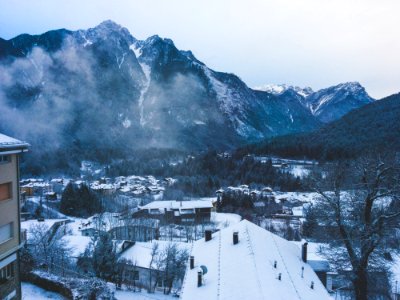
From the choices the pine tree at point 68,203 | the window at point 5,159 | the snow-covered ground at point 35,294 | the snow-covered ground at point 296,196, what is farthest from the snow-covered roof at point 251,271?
the snow-covered ground at point 296,196

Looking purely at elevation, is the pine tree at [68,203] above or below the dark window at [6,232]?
below

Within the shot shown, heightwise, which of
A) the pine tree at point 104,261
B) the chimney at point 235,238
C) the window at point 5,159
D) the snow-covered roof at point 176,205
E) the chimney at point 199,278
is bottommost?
the snow-covered roof at point 176,205

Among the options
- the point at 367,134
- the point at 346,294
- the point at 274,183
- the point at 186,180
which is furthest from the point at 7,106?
the point at 346,294

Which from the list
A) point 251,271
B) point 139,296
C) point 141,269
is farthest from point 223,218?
point 251,271

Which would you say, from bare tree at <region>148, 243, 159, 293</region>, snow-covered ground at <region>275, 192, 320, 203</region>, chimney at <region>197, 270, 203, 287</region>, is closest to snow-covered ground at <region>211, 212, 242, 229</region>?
snow-covered ground at <region>275, 192, 320, 203</region>

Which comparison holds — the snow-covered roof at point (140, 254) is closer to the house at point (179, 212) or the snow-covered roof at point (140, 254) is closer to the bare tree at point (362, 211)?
the bare tree at point (362, 211)

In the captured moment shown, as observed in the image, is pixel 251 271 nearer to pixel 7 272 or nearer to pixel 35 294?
pixel 7 272

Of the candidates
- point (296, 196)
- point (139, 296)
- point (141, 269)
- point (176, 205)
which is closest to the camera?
point (139, 296)

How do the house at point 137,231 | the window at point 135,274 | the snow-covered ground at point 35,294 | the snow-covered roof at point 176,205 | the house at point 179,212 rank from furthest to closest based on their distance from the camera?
1. the snow-covered roof at point 176,205
2. the house at point 179,212
3. the house at point 137,231
4. the window at point 135,274
5. the snow-covered ground at point 35,294
